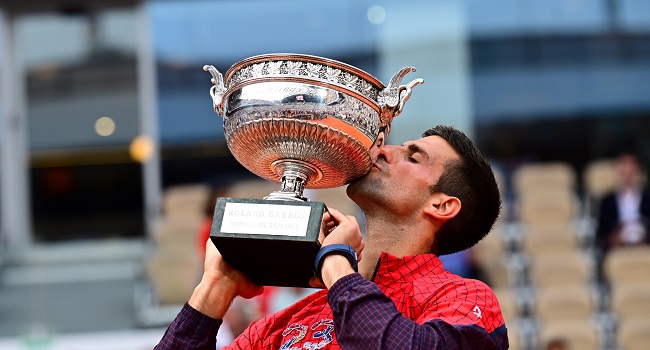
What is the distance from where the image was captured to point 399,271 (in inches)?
86.8

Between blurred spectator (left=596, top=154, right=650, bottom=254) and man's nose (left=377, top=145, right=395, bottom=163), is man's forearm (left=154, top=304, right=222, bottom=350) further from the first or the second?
blurred spectator (left=596, top=154, right=650, bottom=254)

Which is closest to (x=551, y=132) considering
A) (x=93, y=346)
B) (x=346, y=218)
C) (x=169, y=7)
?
(x=169, y=7)

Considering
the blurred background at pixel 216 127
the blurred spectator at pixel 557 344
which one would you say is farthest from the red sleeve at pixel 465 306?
the blurred background at pixel 216 127

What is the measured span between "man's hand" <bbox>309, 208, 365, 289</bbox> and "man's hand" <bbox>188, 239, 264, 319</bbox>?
0.59ft

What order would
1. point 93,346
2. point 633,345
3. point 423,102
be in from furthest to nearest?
point 423,102 → point 93,346 → point 633,345

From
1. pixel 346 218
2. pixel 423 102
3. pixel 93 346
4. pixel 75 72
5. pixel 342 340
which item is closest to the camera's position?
pixel 342 340

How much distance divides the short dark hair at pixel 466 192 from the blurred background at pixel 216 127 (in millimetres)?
5208

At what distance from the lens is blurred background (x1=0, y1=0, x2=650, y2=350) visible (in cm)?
785

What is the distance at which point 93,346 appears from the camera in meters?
7.34

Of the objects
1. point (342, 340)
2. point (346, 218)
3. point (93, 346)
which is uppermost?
point (346, 218)

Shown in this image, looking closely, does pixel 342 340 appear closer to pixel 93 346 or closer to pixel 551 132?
pixel 93 346

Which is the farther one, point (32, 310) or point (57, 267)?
point (57, 267)

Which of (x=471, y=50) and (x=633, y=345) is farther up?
(x=471, y=50)

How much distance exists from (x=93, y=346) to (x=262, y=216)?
570cm
